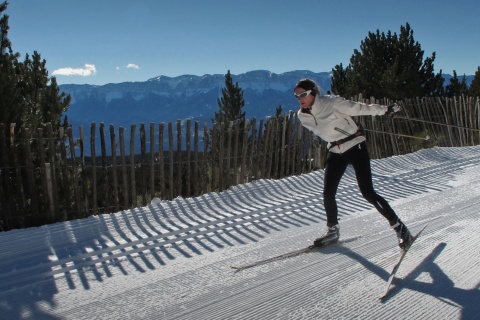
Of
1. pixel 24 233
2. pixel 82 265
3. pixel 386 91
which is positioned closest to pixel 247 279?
pixel 82 265

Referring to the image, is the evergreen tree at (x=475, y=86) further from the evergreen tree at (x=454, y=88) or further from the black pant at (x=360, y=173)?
the black pant at (x=360, y=173)

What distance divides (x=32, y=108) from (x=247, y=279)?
9319 mm

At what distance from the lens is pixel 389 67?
18422 mm

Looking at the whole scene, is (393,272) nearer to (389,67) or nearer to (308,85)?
(308,85)

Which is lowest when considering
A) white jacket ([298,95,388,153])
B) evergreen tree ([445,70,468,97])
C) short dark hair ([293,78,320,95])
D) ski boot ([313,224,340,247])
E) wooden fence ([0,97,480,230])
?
ski boot ([313,224,340,247])

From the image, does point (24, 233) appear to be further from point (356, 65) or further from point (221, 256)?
point (356, 65)

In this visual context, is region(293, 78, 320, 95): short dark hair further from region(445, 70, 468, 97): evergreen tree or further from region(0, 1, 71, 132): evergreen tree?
region(445, 70, 468, 97): evergreen tree

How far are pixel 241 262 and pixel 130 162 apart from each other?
324cm

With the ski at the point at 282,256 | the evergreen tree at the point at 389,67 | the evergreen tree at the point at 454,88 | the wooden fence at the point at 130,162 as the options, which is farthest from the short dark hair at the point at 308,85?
the evergreen tree at the point at 454,88

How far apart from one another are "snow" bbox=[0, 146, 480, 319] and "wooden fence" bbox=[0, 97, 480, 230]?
78 cm

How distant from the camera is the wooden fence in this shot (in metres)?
5.46

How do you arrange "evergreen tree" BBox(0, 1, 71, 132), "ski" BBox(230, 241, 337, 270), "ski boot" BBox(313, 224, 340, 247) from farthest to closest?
"evergreen tree" BBox(0, 1, 71, 132) < "ski boot" BBox(313, 224, 340, 247) < "ski" BBox(230, 241, 337, 270)

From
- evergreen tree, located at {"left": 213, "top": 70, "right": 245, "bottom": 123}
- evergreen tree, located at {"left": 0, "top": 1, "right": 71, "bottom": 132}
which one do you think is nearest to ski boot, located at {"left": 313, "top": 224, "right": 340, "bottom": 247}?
evergreen tree, located at {"left": 0, "top": 1, "right": 71, "bottom": 132}

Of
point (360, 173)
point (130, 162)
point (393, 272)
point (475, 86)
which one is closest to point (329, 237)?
point (360, 173)
